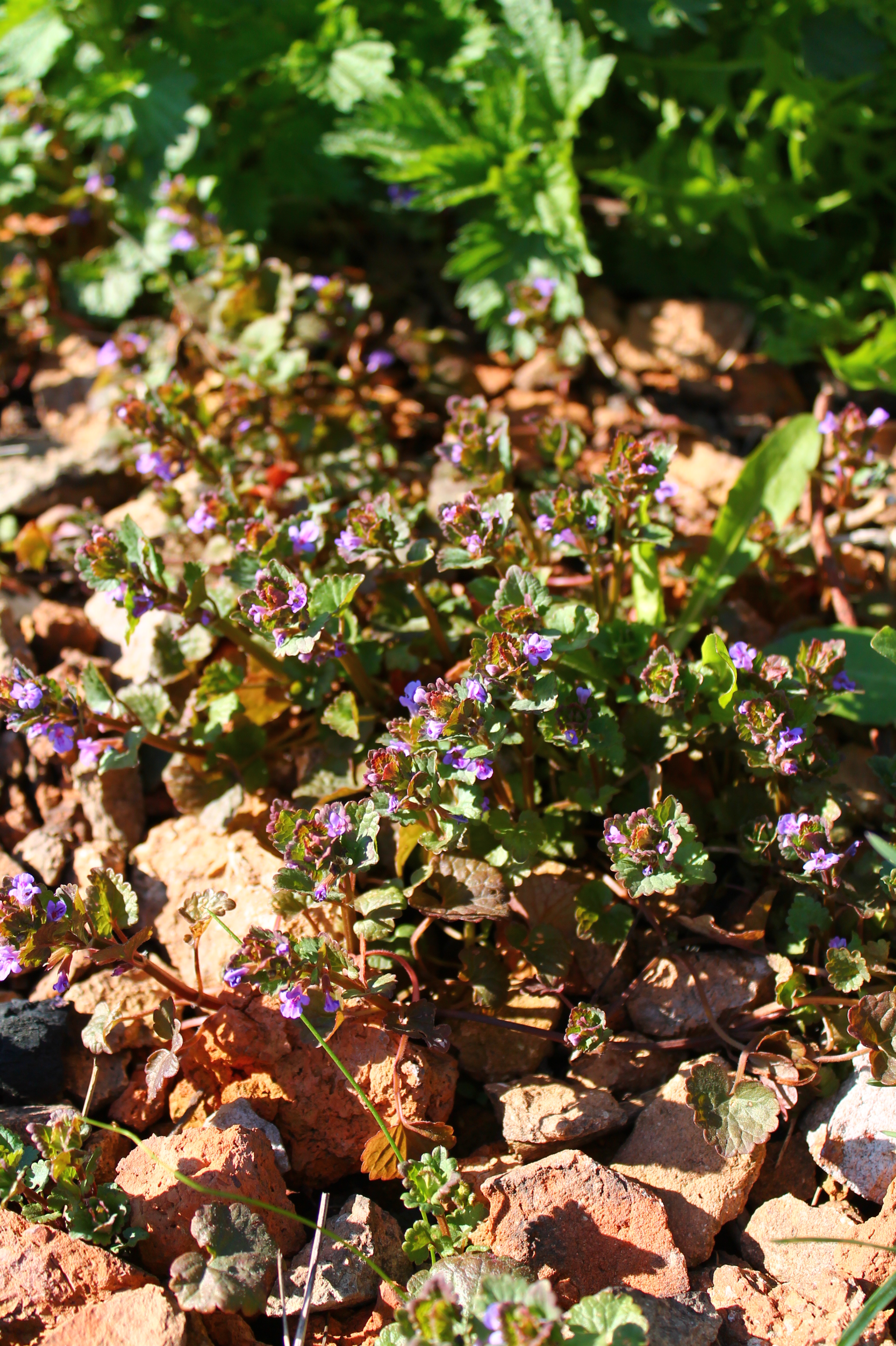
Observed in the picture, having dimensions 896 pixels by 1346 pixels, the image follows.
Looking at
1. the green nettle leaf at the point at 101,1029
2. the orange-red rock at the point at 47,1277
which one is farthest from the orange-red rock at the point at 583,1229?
the green nettle leaf at the point at 101,1029

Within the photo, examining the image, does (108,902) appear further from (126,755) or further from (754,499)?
(754,499)

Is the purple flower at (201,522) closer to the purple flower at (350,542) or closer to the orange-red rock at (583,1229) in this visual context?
the purple flower at (350,542)

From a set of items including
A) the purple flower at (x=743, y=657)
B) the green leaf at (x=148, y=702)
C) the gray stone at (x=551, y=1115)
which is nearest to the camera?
the gray stone at (x=551, y=1115)

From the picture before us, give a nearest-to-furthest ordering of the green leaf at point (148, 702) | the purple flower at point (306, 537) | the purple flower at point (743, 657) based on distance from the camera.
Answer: the purple flower at point (743, 657) → the purple flower at point (306, 537) → the green leaf at point (148, 702)

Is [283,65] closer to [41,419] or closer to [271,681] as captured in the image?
[41,419]

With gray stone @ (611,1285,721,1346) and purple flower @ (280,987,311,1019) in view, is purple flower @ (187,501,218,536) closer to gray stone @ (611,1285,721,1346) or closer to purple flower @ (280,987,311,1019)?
purple flower @ (280,987,311,1019)

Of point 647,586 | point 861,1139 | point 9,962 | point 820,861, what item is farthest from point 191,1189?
point 647,586
